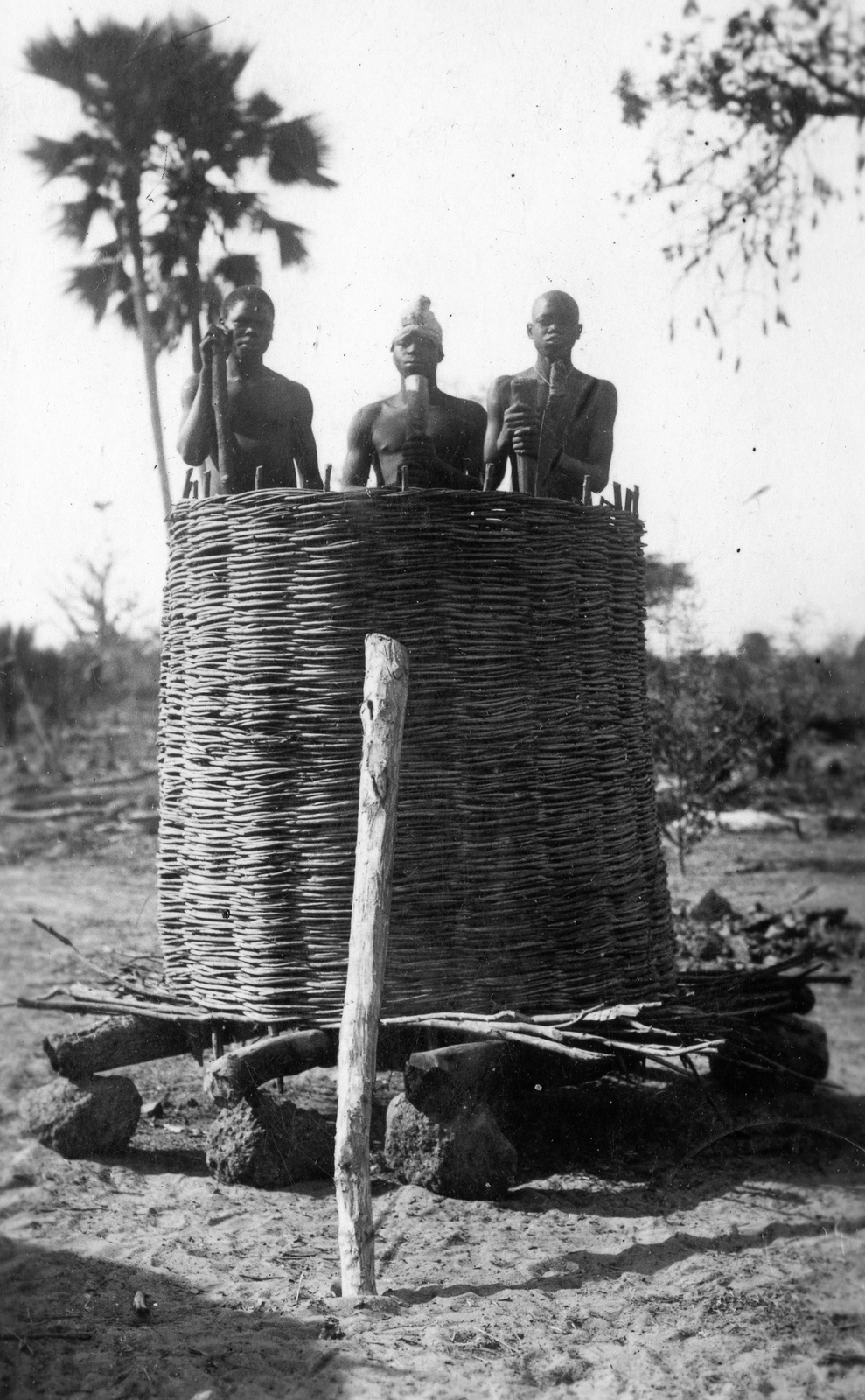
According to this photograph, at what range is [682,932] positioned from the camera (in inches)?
299

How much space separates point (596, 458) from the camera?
482 centimetres

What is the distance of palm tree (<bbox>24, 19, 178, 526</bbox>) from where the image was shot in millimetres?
4266

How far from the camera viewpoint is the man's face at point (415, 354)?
15.6 ft

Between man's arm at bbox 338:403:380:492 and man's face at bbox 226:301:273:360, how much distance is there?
0.49m

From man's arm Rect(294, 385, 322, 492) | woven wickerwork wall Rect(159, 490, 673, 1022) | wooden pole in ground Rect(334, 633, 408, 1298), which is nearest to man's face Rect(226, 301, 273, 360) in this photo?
man's arm Rect(294, 385, 322, 492)

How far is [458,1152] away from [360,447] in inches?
110

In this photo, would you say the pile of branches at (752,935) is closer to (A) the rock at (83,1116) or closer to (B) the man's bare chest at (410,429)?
(A) the rock at (83,1116)

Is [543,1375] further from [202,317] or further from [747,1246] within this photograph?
[202,317]

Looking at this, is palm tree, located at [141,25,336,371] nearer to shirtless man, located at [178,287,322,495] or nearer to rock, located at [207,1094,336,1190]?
shirtless man, located at [178,287,322,495]

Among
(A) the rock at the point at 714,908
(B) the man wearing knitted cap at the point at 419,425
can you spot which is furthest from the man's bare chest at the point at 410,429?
(A) the rock at the point at 714,908

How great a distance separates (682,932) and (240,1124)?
13.1ft

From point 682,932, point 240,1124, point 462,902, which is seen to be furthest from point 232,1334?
point 682,932

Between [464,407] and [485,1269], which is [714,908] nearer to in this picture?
[464,407]

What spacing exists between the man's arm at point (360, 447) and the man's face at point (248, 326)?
49 centimetres
